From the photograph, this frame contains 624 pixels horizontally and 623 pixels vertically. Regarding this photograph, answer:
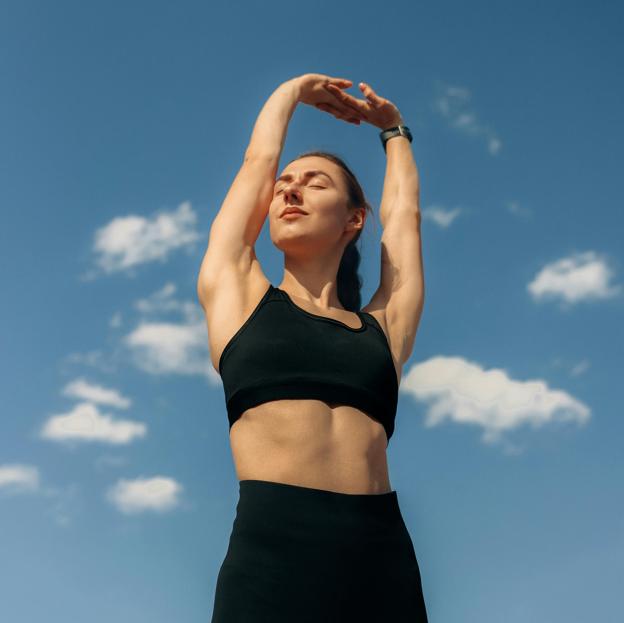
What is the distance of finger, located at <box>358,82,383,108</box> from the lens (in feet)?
18.1

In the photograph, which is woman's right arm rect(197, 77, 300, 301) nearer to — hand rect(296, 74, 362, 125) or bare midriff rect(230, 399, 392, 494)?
hand rect(296, 74, 362, 125)

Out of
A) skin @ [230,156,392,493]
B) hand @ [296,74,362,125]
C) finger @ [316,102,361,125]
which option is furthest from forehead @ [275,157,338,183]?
skin @ [230,156,392,493]

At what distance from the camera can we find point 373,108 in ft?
18.2

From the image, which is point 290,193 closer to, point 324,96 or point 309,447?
point 324,96

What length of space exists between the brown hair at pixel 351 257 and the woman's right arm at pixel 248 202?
34 cm

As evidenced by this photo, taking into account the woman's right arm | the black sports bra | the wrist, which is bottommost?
the black sports bra

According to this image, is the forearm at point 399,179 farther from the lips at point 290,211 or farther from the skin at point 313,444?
the skin at point 313,444

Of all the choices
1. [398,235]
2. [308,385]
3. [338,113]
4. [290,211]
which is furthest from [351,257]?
[308,385]

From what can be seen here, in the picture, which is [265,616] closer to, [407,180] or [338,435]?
[338,435]

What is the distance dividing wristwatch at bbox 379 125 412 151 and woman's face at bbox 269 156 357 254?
2.51 feet

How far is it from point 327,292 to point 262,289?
1.60 ft

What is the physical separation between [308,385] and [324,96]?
2.21m

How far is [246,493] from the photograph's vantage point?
3766mm

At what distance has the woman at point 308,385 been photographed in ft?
11.7
